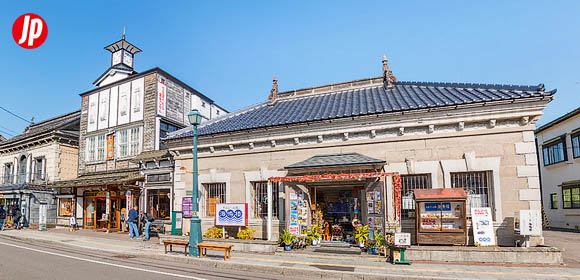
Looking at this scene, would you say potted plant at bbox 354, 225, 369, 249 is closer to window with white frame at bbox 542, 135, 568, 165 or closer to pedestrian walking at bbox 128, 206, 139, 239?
pedestrian walking at bbox 128, 206, 139, 239

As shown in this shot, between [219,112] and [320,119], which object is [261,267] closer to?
[320,119]

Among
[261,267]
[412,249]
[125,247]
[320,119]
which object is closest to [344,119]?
[320,119]

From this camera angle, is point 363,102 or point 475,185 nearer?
point 475,185

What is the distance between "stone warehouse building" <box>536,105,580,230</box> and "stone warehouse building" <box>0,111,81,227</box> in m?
37.3

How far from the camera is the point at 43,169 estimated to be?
87.6ft

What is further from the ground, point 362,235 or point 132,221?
point 362,235

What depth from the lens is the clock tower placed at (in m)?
27.1

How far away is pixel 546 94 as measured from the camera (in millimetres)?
10570

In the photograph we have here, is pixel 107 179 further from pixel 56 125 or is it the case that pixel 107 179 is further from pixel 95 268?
pixel 95 268

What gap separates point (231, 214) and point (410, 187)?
7.33 metres

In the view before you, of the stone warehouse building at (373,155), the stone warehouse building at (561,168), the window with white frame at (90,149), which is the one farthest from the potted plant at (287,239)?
the stone warehouse building at (561,168)

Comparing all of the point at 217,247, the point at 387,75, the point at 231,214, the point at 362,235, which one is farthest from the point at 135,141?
the point at 362,235

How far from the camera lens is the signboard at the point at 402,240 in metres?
10.1

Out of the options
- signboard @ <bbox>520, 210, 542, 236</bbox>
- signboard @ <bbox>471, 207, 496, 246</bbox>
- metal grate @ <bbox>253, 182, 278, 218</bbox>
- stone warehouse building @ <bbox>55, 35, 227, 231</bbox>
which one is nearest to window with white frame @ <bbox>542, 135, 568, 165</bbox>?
signboard @ <bbox>520, 210, 542, 236</bbox>
